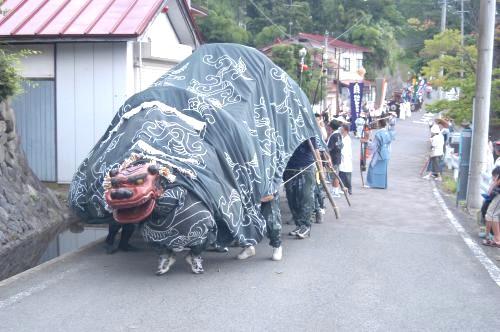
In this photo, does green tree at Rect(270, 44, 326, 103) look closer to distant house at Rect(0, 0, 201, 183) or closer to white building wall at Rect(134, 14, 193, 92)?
white building wall at Rect(134, 14, 193, 92)

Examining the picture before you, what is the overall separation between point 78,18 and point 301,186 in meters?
6.18

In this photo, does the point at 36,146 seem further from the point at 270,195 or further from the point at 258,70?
the point at 270,195

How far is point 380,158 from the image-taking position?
15578mm

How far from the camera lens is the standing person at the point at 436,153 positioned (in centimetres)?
1802

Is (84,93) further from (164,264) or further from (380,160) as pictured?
(380,160)

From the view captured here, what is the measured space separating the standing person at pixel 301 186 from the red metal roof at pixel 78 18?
169 inches

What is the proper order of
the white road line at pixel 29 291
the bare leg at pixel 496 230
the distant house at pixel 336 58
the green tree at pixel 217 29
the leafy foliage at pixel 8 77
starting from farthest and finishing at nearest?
the distant house at pixel 336 58 → the green tree at pixel 217 29 → the leafy foliage at pixel 8 77 → the bare leg at pixel 496 230 → the white road line at pixel 29 291

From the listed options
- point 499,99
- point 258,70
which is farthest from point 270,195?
point 499,99

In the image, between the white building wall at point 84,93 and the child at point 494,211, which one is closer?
the child at point 494,211

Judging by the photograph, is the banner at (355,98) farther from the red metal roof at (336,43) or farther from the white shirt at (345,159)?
the red metal roof at (336,43)

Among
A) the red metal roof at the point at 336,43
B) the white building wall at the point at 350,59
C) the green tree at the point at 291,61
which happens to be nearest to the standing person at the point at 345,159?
the green tree at the point at 291,61

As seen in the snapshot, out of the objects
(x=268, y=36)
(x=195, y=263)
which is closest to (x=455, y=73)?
(x=195, y=263)

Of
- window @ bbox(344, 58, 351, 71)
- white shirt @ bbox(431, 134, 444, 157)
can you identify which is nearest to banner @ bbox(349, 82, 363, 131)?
white shirt @ bbox(431, 134, 444, 157)

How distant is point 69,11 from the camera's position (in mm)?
12836
